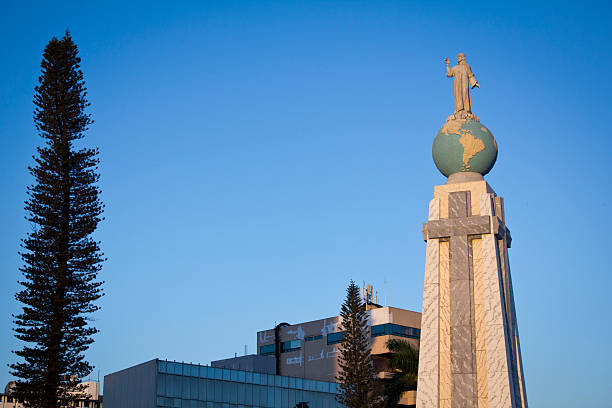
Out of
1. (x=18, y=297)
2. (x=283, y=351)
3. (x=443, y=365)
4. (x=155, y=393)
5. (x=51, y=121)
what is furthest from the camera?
(x=283, y=351)

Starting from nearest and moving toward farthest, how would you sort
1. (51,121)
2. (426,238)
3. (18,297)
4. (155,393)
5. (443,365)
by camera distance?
(443,365) < (426,238) < (18,297) < (51,121) < (155,393)

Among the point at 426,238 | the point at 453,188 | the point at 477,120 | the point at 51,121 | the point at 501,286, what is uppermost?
the point at 51,121

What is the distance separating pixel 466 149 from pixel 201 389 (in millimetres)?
22482

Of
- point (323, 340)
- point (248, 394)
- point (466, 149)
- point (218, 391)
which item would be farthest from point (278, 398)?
point (466, 149)

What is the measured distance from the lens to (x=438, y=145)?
90.0 ft

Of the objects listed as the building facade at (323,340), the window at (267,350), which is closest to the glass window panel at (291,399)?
the building facade at (323,340)

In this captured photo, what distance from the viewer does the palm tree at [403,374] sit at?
144 ft

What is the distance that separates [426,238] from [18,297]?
1556 cm

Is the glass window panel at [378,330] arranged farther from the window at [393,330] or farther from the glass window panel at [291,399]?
the glass window panel at [291,399]

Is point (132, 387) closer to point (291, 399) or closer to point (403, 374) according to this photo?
point (291, 399)

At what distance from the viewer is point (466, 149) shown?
2691cm

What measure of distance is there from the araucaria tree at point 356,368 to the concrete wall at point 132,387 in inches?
405

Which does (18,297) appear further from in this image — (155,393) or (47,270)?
(155,393)

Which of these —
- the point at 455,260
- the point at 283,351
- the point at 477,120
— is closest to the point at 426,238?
the point at 455,260
